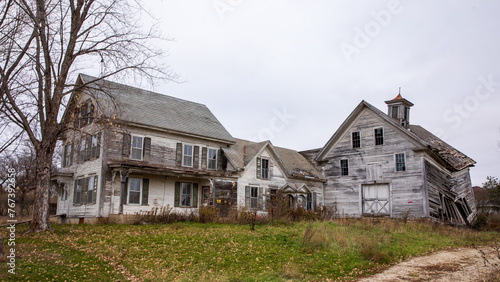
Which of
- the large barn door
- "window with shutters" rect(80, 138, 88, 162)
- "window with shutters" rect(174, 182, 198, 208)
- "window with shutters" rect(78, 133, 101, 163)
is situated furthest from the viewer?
the large barn door

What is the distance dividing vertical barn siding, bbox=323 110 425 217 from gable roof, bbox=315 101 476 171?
1.09 ft

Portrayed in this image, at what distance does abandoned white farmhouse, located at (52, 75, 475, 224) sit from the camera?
24.3 metres

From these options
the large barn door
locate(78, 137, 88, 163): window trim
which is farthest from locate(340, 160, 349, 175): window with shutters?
locate(78, 137, 88, 163): window trim

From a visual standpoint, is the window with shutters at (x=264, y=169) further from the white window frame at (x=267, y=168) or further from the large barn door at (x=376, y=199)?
the large barn door at (x=376, y=199)

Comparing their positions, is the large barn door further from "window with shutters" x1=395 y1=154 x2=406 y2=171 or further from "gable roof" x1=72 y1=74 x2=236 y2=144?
"gable roof" x1=72 y1=74 x2=236 y2=144

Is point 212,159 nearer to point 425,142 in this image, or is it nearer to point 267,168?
point 267,168

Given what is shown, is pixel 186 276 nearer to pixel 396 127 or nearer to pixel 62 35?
pixel 62 35

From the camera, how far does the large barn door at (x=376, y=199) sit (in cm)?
2853

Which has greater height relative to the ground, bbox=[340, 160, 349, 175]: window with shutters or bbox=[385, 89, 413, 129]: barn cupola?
bbox=[385, 89, 413, 129]: barn cupola

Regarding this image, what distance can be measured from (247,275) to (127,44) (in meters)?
12.6

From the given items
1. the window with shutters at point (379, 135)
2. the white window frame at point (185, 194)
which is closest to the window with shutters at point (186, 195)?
the white window frame at point (185, 194)

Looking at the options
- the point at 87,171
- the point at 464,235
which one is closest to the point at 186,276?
the point at 464,235

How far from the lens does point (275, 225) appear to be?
62.0ft

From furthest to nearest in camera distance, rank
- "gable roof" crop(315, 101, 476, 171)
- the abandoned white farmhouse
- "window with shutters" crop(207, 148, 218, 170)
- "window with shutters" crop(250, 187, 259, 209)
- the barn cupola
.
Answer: the barn cupola
"window with shutters" crop(250, 187, 259, 209)
"window with shutters" crop(207, 148, 218, 170)
"gable roof" crop(315, 101, 476, 171)
the abandoned white farmhouse
